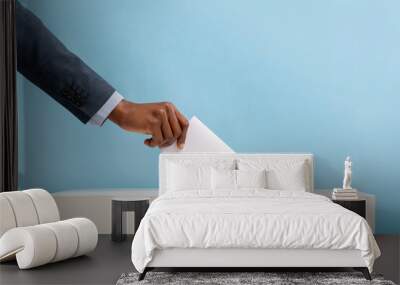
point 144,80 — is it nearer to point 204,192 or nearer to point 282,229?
point 204,192

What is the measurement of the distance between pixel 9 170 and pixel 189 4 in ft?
8.14

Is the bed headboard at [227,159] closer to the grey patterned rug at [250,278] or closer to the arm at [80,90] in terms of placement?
the arm at [80,90]

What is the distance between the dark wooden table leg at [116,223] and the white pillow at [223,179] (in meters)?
0.93

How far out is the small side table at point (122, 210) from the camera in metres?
6.32

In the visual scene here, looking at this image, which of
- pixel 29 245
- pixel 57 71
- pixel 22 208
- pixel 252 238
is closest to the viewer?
pixel 252 238

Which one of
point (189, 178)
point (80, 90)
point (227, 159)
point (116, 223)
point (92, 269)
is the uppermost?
point (80, 90)

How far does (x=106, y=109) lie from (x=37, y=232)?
2.15m

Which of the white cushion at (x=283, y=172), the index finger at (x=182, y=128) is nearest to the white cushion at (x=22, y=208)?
the index finger at (x=182, y=128)

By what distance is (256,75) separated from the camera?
22.7 feet

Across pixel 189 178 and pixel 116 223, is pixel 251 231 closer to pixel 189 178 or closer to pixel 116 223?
Answer: pixel 189 178

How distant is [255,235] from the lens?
462 cm

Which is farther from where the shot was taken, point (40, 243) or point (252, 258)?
point (40, 243)

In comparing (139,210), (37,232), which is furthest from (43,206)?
(139,210)

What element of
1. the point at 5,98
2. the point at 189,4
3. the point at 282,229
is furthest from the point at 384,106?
the point at 5,98
